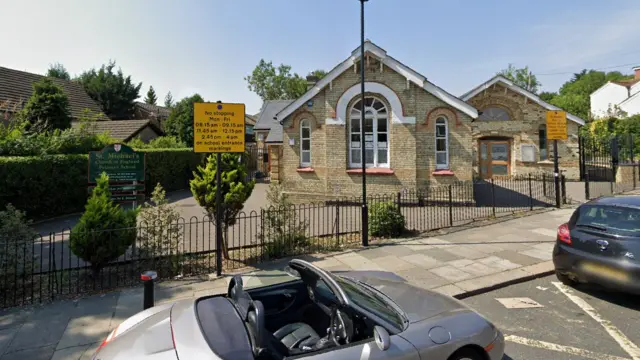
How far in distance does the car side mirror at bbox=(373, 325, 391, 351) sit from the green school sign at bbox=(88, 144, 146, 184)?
7.07 m

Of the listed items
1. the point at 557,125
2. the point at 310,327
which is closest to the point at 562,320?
the point at 310,327

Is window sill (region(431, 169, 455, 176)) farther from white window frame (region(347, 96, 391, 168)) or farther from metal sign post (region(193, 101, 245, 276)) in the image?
metal sign post (region(193, 101, 245, 276))

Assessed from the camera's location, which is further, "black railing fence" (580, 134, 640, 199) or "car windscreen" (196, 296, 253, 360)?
"black railing fence" (580, 134, 640, 199)

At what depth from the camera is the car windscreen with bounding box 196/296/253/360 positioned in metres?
2.29

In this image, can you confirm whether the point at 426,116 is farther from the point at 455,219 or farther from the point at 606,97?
the point at 606,97

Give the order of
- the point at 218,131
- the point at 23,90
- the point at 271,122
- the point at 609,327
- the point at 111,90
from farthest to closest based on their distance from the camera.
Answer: the point at 111,90 → the point at 271,122 → the point at 23,90 → the point at 218,131 → the point at 609,327

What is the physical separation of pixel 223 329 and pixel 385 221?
697cm

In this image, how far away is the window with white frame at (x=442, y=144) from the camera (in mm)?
13734

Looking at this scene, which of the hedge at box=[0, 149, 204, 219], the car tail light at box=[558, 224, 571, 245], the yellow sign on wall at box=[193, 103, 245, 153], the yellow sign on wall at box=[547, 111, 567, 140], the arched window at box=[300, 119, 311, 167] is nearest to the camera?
the car tail light at box=[558, 224, 571, 245]

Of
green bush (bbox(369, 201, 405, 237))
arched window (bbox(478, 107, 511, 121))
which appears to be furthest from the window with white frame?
arched window (bbox(478, 107, 511, 121))

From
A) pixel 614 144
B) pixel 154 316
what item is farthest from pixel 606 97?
pixel 154 316

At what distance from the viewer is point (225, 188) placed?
7.22m

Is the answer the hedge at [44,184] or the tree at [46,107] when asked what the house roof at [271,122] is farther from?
the hedge at [44,184]

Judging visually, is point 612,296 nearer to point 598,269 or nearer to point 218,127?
point 598,269
